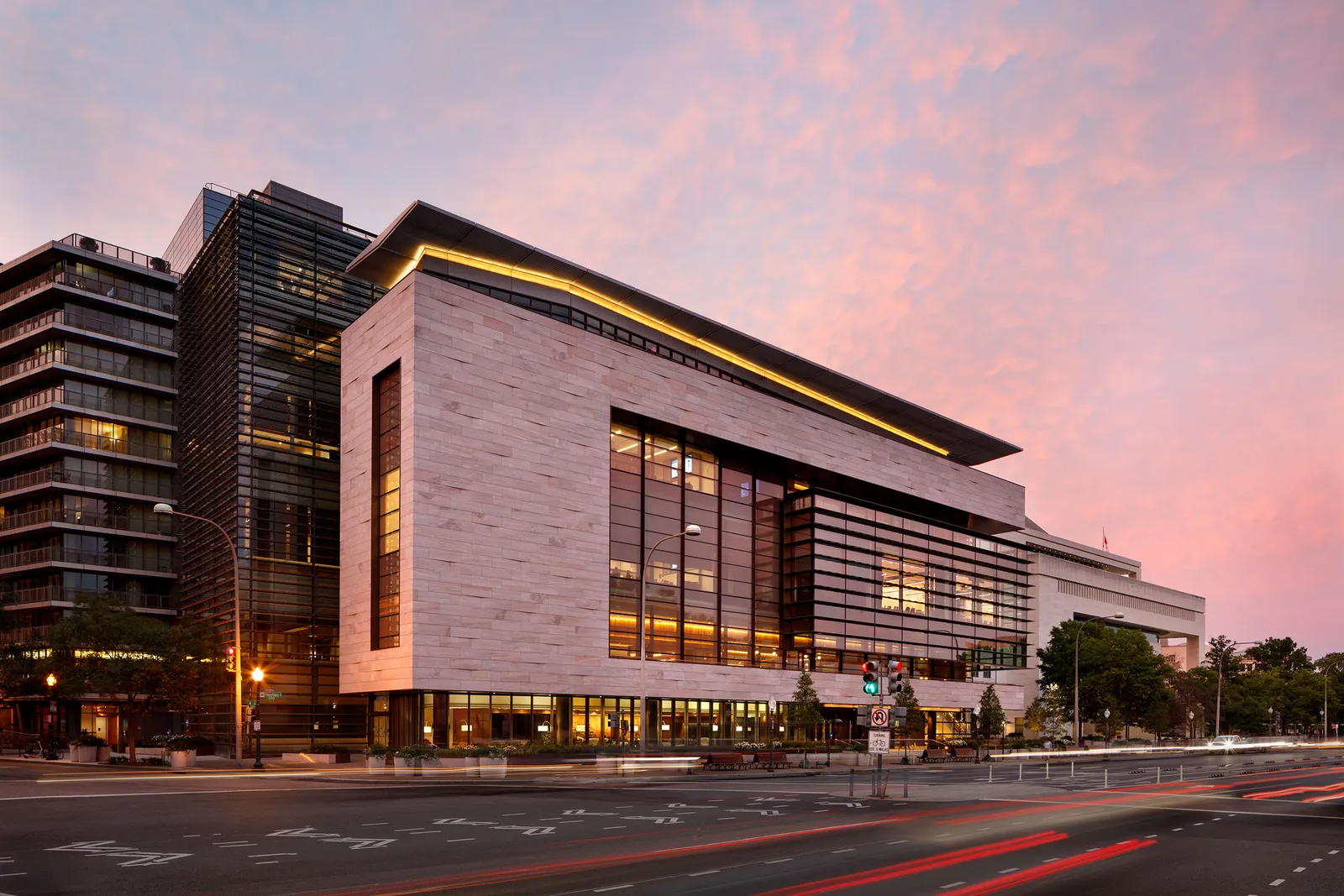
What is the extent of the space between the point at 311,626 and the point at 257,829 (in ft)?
145

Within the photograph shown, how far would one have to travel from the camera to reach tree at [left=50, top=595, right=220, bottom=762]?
52750 mm

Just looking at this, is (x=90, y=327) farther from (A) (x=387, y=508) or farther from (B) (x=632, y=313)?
(B) (x=632, y=313)

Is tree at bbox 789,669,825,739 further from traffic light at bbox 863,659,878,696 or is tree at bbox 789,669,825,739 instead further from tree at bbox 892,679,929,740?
traffic light at bbox 863,659,878,696

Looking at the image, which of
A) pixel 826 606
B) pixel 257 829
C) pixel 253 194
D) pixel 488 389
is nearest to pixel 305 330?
pixel 253 194

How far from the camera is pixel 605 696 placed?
194ft

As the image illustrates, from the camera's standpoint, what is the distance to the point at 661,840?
2005 cm

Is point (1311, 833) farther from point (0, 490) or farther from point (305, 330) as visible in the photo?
point (0, 490)

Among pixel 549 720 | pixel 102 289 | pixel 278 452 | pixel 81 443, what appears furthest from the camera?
pixel 102 289

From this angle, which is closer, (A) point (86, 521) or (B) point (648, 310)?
(B) point (648, 310)

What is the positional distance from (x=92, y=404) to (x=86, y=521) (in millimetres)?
8678

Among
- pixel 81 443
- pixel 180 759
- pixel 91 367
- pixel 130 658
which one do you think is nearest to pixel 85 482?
pixel 81 443

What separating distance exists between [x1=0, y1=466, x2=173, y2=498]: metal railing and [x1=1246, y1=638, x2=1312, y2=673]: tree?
172 metres

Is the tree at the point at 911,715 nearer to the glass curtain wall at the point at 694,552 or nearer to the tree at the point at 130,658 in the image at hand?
the glass curtain wall at the point at 694,552

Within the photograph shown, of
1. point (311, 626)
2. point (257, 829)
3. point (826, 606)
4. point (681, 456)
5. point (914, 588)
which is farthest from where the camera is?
point (914, 588)
